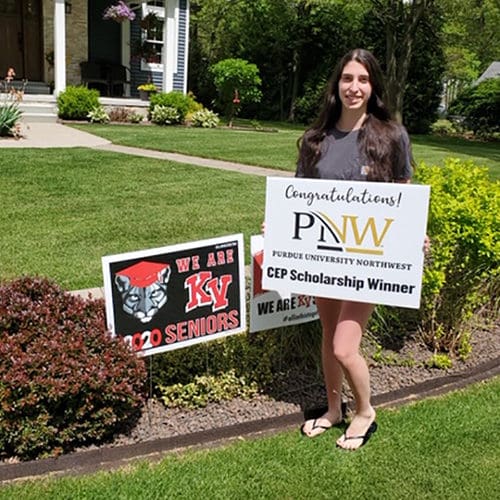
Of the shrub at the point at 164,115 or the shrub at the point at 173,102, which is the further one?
the shrub at the point at 173,102

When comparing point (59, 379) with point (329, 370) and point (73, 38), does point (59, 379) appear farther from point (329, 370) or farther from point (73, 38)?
point (73, 38)

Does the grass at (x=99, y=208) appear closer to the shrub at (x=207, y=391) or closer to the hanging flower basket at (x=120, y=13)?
the shrub at (x=207, y=391)

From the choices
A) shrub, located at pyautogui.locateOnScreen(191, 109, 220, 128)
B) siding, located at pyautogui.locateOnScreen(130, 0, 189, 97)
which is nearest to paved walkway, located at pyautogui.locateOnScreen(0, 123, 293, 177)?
shrub, located at pyautogui.locateOnScreen(191, 109, 220, 128)

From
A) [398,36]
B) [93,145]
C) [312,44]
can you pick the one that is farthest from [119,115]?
[312,44]

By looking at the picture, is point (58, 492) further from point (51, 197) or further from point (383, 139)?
point (51, 197)

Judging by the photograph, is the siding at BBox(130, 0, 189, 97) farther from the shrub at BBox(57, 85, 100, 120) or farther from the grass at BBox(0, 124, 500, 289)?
the grass at BBox(0, 124, 500, 289)

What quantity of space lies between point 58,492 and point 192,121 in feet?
47.0

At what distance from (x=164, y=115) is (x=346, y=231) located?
44.6ft

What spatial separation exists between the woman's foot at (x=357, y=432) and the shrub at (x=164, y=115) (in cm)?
1360

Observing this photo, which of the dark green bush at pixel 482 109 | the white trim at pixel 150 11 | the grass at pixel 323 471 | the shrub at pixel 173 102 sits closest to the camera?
the grass at pixel 323 471

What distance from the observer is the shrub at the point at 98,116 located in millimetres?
14969

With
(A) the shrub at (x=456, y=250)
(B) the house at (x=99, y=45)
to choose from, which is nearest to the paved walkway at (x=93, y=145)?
(B) the house at (x=99, y=45)

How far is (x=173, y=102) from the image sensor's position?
52.2 feet

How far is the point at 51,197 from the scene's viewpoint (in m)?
7.46
